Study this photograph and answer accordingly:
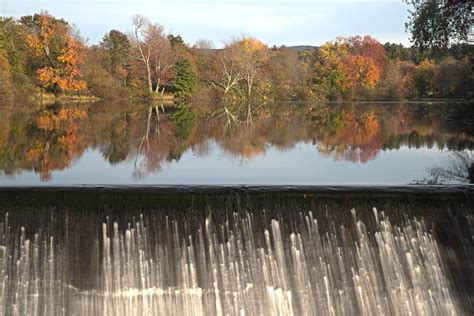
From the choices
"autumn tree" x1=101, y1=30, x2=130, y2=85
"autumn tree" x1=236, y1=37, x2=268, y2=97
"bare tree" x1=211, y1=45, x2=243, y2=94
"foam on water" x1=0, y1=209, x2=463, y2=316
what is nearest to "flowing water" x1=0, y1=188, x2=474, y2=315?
"foam on water" x1=0, y1=209, x2=463, y2=316

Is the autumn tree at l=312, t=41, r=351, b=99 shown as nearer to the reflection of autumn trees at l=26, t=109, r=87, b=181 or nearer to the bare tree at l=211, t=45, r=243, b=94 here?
the bare tree at l=211, t=45, r=243, b=94

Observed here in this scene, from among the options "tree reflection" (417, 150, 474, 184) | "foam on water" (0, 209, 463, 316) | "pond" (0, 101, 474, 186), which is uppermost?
"pond" (0, 101, 474, 186)

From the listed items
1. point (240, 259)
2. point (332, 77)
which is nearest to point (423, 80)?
point (332, 77)

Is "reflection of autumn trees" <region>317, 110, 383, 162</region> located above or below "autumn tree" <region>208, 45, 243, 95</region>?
below

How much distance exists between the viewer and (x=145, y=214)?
6855mm

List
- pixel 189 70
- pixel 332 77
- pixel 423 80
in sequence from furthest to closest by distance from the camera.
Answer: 1. pixel 423 80
2. pixel 332 77
3. pixel 189 70

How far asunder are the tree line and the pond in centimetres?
936

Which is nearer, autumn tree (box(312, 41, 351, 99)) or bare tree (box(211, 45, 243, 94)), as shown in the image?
bare tree (box(211, 45, 243, 94))

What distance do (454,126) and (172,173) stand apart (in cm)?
1431

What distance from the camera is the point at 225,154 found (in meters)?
13.3

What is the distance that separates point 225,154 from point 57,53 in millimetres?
28081

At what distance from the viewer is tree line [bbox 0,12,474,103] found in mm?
37031

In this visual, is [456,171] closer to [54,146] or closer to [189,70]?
[54,146]

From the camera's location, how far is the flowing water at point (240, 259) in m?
6.44
